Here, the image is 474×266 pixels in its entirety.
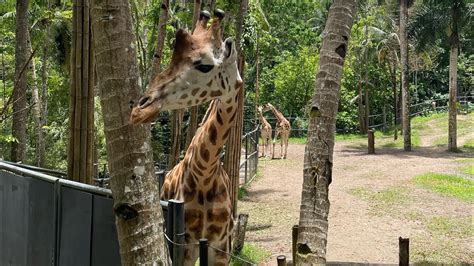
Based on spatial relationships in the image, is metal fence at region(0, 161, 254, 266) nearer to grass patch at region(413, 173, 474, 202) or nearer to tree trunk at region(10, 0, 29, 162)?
tree trunk at region(10, 0, 29, 162)

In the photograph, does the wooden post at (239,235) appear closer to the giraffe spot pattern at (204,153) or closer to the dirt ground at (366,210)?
the dirt ground at (366,210)

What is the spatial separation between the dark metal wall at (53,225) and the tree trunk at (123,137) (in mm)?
1083

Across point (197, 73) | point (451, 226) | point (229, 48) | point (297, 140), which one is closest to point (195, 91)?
point (197, 73)

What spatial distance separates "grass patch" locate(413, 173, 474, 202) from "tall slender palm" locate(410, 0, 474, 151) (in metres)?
8.38

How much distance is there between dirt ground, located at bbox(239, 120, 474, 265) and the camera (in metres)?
10.8

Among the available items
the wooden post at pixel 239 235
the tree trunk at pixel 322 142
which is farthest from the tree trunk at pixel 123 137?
the wooden post at pixel 239 235

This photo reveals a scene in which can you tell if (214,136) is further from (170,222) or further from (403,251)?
(403,251)

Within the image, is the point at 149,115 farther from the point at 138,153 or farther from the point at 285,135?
the point at 285,135

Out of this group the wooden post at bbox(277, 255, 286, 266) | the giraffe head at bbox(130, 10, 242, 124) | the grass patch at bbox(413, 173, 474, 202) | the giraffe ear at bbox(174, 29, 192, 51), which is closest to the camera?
the giraffe head at bbox(130, 10, 242, 124)

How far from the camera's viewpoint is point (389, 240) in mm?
11500

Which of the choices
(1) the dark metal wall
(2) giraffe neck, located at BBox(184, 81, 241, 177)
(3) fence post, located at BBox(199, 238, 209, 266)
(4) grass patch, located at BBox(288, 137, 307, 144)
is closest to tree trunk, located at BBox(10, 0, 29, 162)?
(1) the dark metal wall

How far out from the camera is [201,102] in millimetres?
4152

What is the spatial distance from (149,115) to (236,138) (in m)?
6.16

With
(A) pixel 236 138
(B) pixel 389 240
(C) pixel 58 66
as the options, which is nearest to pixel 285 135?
(C) pixel 58 66
